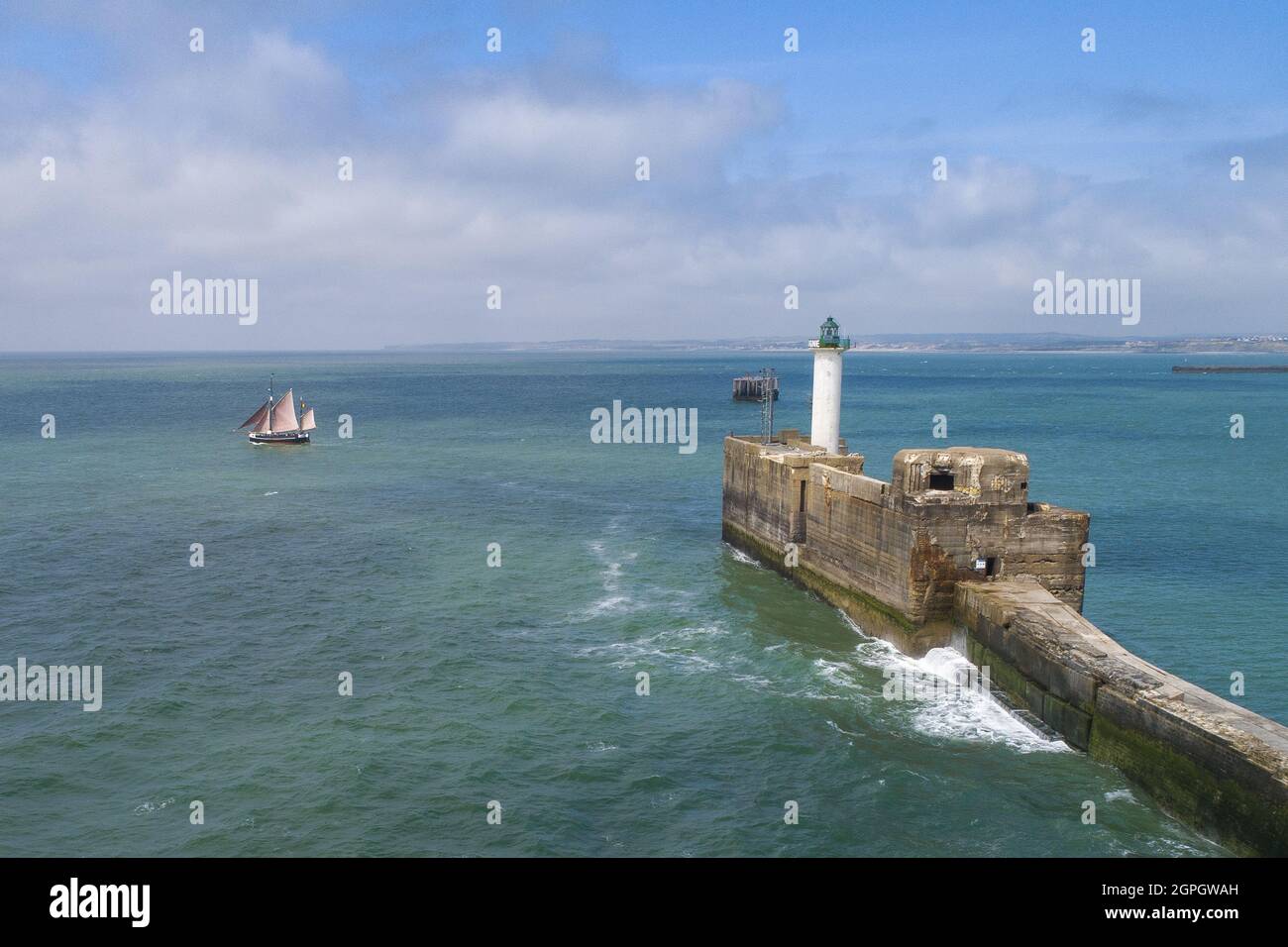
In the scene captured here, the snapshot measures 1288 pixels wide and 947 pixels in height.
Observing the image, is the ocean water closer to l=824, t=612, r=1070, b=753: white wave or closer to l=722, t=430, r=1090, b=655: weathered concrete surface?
l=824, t=612, r=1070, b=753: white wave

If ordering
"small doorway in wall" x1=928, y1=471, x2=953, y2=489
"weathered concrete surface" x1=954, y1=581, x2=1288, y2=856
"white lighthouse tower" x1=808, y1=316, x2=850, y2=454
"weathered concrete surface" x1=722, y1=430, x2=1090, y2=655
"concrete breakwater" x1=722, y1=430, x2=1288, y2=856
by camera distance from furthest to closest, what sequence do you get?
"white lighthouse tower" x1=808, y1=316, x2=850, y2=454, "small doorway in wall" x1=928, y1=471, x2=953, y2=489, "weathered concrete surface" x1=722, y1=430, x2=1090, y2=655, "concrete breakwater" x1=722, y1=430, x2=1288, y2=856, "weathered concrete surface" x1=954, y1=581, x2=1288, y2=856

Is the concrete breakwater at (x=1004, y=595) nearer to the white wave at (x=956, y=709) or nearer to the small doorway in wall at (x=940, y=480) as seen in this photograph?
the small doorway in wall at (x=940, y=480)

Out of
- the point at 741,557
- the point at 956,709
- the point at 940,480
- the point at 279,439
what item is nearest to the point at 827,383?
the point at 741,557

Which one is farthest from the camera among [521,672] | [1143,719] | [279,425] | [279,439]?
[279,425]

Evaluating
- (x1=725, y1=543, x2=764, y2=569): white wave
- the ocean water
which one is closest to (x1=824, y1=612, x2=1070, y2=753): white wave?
the ocean water

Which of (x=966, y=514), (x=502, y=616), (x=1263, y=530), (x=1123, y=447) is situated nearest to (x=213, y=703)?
(x=502, y=616)

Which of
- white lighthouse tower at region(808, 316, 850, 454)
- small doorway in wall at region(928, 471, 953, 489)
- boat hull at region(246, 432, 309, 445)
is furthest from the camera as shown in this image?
boat hull at region(246, 432, 309, 445)

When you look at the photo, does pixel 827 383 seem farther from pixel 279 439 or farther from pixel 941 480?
pixel 279 439
